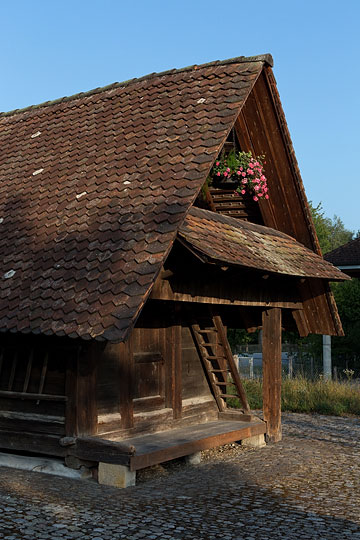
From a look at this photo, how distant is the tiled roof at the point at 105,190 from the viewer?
7145 millimetres

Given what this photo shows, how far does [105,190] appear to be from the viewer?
28.7 feet

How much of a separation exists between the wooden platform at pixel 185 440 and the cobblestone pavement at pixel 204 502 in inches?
11.2

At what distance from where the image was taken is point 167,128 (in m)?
9.34

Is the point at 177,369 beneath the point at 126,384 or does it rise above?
above

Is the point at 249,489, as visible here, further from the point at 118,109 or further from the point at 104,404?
the point at 118,109

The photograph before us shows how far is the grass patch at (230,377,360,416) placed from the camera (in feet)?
48.9

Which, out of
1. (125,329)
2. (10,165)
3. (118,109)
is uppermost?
(118,109)

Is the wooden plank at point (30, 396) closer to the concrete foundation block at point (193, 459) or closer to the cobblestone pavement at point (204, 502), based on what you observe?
the cobblestone pavement at point (204, 502)

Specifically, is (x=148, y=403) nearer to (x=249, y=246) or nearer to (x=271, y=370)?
(x=271, y=370)

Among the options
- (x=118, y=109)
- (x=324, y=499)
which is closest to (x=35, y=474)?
(x=324, y=499)

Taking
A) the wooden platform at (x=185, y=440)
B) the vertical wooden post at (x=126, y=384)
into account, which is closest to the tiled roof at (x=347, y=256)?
the wooden platform at (x=185, y=440)

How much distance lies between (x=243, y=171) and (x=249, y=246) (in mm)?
1747

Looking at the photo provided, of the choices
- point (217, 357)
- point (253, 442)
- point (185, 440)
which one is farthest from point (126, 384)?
point (253, 442)

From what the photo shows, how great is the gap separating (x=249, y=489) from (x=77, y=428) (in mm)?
2069
